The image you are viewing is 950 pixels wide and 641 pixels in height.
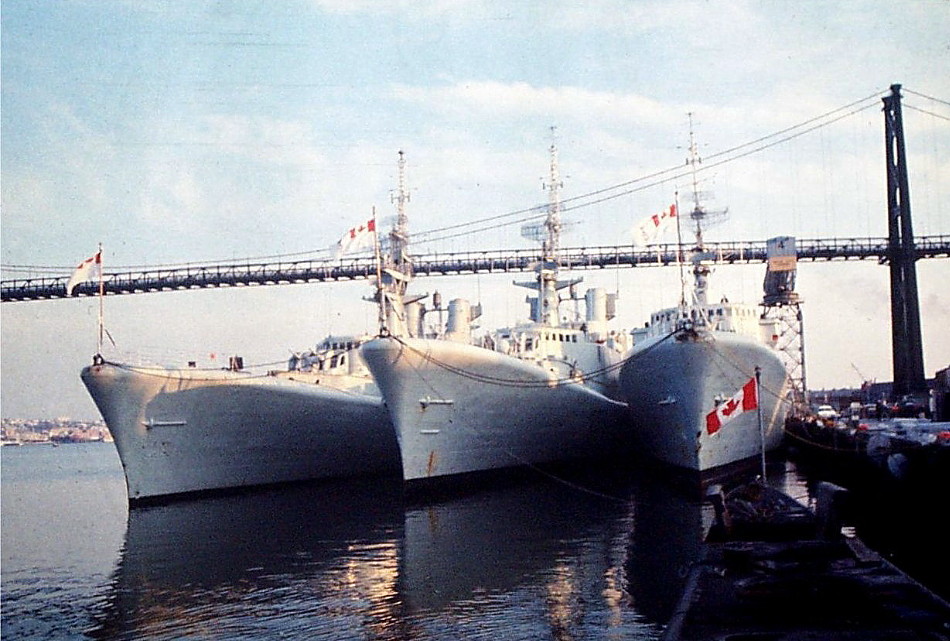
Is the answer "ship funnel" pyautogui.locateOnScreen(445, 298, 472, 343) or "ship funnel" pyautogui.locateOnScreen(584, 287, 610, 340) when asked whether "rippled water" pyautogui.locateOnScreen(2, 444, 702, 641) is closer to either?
"ship funnel" pyautogui.locateOnScreen(445, 298, 472, 343)

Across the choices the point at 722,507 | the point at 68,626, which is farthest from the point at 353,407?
the point at 722,507

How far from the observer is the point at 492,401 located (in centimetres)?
2736

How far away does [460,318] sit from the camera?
41062mm

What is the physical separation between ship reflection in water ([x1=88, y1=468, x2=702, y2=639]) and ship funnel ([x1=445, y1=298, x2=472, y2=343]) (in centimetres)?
1414

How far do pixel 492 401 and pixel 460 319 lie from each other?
13978 mm

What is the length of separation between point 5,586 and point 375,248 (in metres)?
13.2

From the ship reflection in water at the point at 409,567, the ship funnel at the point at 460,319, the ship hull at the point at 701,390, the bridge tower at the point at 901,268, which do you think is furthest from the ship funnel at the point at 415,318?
the bridge tower at the point at 901,268

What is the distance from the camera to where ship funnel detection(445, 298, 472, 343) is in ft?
132

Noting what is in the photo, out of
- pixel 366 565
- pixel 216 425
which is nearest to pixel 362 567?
pixel 366 565

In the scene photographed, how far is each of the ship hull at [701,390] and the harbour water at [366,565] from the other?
174 centimetres

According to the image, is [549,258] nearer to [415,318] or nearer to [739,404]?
[415,318]

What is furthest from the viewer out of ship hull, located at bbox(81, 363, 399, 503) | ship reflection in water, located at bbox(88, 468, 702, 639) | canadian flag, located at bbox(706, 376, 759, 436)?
ship hull, located at bbox(81, 363, 399, 503)

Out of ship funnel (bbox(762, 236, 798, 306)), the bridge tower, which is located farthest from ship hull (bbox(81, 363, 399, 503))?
the bridge tower

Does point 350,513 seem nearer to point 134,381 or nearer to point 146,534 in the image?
point 146,534
